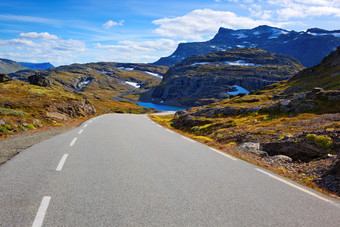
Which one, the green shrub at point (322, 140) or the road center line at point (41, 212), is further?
the green shrub at point (322, 140)

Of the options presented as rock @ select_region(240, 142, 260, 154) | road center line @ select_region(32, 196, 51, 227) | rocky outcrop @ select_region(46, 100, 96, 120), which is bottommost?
rocky outcrop @ select_region(46, 100, 96, 120)

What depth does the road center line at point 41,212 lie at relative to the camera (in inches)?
152

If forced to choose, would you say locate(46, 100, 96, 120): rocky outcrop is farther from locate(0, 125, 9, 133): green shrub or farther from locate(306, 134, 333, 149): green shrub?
locate(306, 134, 333, 149): green shrub

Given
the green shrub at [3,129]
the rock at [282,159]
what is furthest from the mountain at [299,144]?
the green shrub at [3,129]

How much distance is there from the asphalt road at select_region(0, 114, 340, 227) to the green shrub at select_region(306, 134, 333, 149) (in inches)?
179

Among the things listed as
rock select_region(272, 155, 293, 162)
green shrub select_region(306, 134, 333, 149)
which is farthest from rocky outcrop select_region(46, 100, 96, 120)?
green shrub select_region(306, 134, 333, 149)

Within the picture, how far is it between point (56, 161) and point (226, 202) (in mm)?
6630

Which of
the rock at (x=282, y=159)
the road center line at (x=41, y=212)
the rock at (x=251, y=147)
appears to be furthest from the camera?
the rock at (x=251, y=147)

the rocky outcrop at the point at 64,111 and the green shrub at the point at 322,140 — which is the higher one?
the green shrub at the point at 322,140

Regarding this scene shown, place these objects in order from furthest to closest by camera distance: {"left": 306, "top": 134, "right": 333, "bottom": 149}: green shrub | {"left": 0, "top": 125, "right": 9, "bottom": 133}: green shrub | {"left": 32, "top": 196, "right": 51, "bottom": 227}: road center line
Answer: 1. {"left": 0, "top": 125, "right": 9, "bottom": 133}: green shrub
2. {"left": 306, "top": 134, "right": 333, "bottom": 149}: green shrub
3. {"left": 32, "top": 196, "right": 51, "bottom": 227}: road center line

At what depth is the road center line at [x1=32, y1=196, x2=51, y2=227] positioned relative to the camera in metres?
3.85

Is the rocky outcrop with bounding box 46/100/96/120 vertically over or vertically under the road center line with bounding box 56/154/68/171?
under

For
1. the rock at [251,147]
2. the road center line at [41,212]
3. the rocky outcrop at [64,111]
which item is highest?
the road center line at [41,212]

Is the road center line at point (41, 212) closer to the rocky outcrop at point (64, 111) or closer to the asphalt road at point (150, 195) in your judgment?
the asphalt road at point (150, 195)
